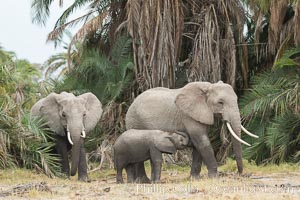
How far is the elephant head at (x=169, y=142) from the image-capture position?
14.8 m

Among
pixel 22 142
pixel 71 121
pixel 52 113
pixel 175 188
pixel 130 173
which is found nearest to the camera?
pixel 175 188

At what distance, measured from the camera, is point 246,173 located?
16312 millimetres

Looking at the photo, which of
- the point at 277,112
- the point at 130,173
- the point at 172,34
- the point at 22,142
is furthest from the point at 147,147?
the point at 172,34

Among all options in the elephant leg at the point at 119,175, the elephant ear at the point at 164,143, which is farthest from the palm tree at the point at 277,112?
the elephant leg at the point at 119,175

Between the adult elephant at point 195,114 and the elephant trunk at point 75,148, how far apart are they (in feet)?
3.98

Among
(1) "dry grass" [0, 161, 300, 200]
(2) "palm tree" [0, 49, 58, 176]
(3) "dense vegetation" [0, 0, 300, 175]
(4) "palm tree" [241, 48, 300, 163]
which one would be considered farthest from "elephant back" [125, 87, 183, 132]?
(4) "palm tree" [241, 48, 300, 163]

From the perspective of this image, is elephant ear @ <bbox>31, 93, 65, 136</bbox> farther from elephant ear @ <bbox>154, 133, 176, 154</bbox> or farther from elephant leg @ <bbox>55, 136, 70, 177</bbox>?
elephant ear @ <bbox>154, 133, 176, 154</bbox>

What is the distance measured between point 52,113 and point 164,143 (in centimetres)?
310

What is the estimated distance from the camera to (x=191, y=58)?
22625 millimetres

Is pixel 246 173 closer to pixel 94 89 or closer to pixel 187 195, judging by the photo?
pixel 187 195

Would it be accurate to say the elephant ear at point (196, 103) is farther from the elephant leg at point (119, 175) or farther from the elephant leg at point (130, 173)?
the elephant leg at point (119, 175)

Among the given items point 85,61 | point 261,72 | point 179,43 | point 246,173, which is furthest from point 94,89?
point 246,173

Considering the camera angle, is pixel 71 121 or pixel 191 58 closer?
pixel 71 121

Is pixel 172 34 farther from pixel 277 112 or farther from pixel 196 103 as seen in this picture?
pixel 196 103
